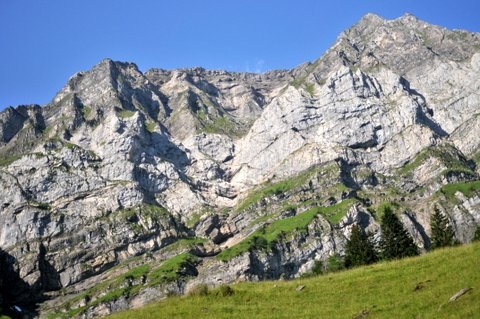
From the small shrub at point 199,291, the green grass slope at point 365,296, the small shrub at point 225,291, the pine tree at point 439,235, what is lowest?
the pine tree at point 439,235

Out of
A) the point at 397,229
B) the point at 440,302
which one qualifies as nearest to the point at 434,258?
the point at 440,302

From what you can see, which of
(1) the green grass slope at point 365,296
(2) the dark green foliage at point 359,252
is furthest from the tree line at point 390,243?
(1) the green grass slope at point 365,296

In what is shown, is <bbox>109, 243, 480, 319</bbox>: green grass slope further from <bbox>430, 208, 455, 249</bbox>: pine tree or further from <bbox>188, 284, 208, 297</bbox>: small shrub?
<bbox>430, 208, 455, 249</bbox>: pine tree

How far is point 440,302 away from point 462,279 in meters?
4.30

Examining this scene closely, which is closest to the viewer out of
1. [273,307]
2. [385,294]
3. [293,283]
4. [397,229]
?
[385,294]

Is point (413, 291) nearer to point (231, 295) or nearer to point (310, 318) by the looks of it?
point (310, 318)

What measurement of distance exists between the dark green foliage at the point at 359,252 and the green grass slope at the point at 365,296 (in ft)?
167

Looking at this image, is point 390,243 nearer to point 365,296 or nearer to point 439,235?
point 439,235

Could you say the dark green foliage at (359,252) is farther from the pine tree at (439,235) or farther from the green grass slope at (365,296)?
the green grass slope at (365,296)

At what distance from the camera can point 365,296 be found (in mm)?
38375

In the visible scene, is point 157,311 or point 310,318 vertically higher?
point 157,311

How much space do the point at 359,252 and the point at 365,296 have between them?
64440 millimetres

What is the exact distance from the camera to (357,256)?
9969 cm

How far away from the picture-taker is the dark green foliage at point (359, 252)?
97188mm
